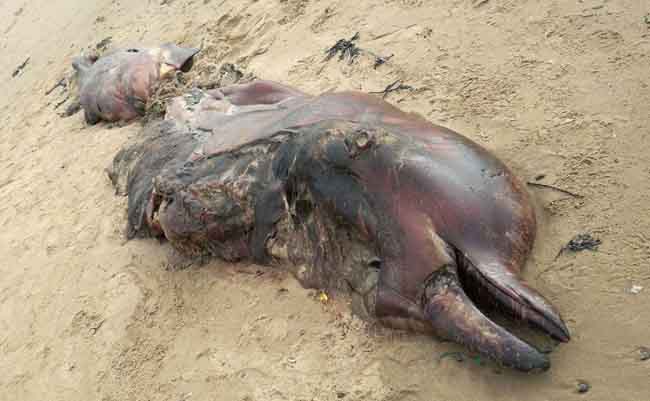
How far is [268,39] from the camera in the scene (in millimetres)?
5137

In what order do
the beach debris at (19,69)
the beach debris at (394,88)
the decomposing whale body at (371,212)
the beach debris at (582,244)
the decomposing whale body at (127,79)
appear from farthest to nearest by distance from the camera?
the beach debris at (19,69) < the decomposing whale body at (127,79) < the beach debris at (394,88) < the beach debris at (582,244) < the decomposing whale body at (371,212)

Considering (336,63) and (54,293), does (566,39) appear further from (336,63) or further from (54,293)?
(54,293)

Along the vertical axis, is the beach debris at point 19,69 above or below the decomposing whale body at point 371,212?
above

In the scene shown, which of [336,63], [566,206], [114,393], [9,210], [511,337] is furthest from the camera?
[9,210]

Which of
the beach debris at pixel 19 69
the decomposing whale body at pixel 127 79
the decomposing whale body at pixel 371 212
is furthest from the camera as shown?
the beach debris at pixel 19 69

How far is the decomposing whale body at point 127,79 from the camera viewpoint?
16.0 feet

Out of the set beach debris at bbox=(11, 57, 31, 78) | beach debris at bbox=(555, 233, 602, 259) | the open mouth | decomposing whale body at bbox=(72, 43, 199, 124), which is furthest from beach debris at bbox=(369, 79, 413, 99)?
beach debris at bbox=(11, 57, 31, 78)

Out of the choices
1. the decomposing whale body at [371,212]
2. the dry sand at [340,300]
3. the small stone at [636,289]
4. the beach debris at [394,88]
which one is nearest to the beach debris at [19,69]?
the dry sand at [340,300]

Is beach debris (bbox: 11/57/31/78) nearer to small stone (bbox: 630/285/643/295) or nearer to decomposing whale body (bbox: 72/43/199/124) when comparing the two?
decomposing whale body (bbox: 72/43/199/124)

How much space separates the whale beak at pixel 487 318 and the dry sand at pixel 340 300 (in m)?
0.12

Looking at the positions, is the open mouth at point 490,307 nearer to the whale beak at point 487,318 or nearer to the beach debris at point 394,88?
the whale beak at point 487,318

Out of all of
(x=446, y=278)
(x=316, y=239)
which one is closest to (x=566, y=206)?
(x=446, y=278)

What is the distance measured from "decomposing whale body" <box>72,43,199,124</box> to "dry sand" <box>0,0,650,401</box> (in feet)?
0.75

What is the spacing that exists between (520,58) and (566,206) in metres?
1.26
